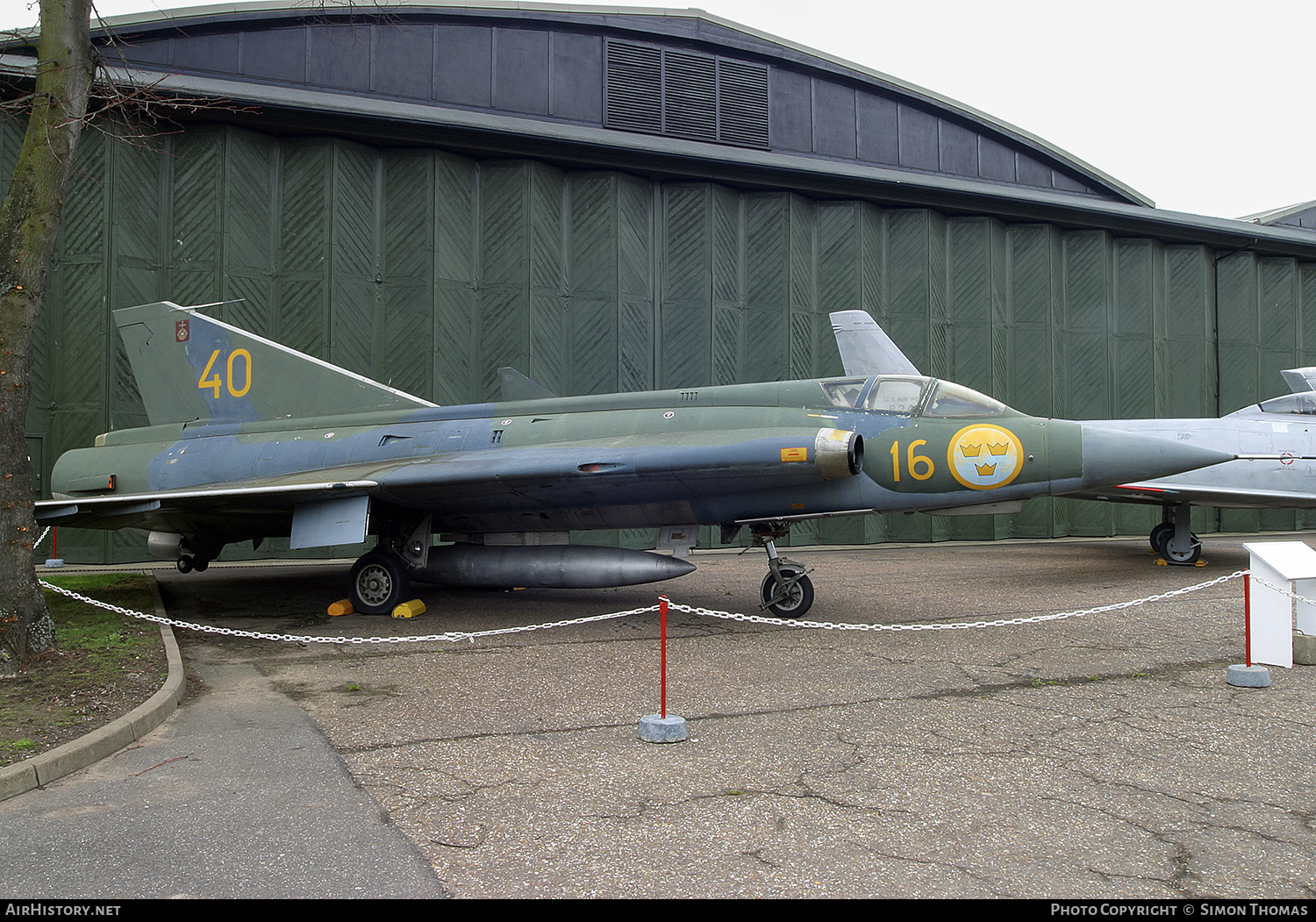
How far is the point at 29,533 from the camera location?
21.7 ft

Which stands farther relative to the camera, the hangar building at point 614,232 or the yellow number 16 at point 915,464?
the hangar building at point 614,232

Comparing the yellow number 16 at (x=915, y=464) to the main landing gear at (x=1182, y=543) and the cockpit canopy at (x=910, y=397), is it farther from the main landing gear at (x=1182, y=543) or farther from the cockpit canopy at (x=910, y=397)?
the main landing gear at (x=1182, y=543)

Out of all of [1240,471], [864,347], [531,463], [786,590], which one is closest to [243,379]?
[531,463]

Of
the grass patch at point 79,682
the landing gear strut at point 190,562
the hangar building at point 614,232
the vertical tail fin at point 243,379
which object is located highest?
the hangar building at point 614,232

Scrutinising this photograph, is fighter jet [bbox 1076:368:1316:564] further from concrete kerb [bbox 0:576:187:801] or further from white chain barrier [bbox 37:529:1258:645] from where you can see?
concrete kerb [bbox 0:576:187:801]

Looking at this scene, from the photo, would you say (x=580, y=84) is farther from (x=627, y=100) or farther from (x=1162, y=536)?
(x=1162, y=536)

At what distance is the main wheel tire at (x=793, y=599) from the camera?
9.13 m

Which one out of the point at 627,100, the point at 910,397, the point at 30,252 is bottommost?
the point at 910,397

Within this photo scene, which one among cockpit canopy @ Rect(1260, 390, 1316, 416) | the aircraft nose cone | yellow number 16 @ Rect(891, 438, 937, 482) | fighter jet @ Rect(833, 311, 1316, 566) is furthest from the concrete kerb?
cockpit canopy @ Rect(1260, 390, 1316, 416)

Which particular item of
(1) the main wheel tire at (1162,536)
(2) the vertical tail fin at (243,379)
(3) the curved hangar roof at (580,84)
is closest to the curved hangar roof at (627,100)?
(3) the curved hangar roof at (580,84)

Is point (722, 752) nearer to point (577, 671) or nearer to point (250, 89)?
point (577, 671)

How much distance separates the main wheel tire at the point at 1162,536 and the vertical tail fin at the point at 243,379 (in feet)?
42.5

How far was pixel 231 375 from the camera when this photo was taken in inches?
450

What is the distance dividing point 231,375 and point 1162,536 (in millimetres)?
15498
